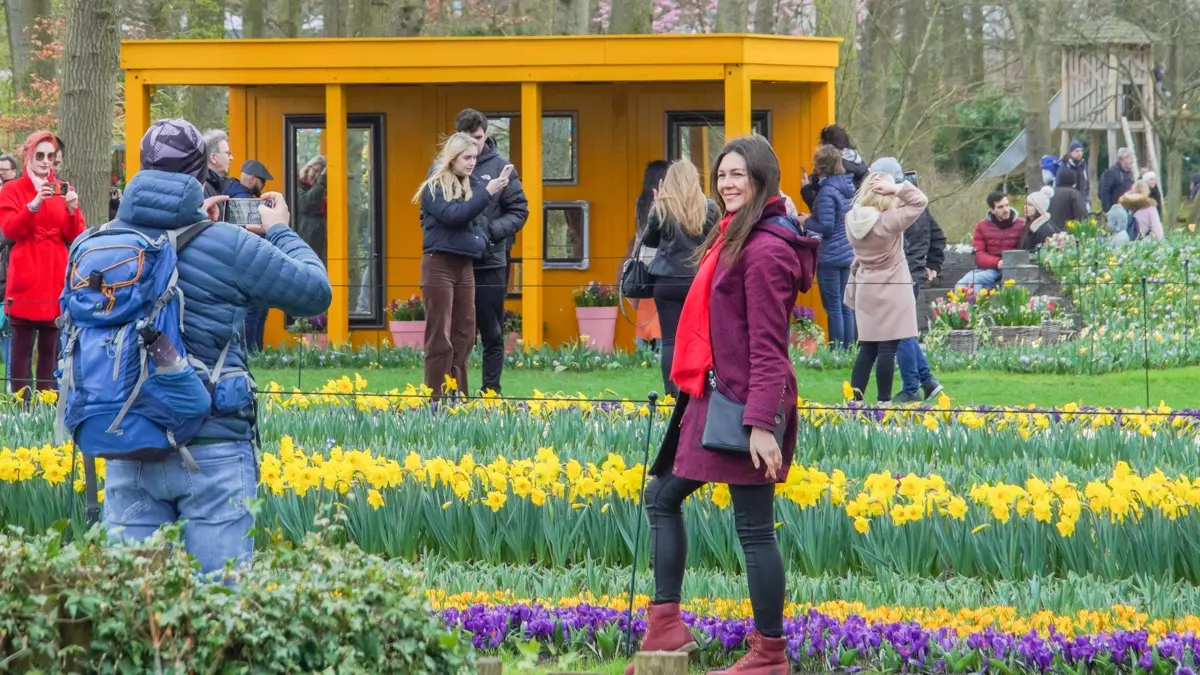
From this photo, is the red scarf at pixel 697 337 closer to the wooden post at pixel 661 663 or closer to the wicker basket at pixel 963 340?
the wooden post at pixel 661 663

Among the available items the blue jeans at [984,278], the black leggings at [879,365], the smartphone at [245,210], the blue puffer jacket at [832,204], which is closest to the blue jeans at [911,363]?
the black leggings at [879,365]

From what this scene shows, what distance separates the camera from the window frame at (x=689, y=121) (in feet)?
53.4

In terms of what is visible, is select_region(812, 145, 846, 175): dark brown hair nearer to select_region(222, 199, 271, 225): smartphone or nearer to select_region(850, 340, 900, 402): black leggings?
select_region(850, 340, 900, 402): black leggings

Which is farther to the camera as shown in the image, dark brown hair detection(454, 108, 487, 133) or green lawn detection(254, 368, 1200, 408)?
green lawn detection(254, 368, 1200, 408)

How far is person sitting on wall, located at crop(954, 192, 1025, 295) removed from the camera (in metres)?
18.0

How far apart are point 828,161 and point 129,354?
9.62 m

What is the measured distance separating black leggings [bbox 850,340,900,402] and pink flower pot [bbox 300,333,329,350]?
20.2 ft

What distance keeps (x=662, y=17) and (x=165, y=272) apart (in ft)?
91.8

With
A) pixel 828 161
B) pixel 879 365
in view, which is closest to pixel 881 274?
pixel 879 365

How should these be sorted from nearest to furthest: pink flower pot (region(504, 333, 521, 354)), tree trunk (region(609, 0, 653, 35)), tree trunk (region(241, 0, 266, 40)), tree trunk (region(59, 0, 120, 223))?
tree trunk (region(59, 0, 120, 223))
pink flower pot (region(504, 333, 521, 354))
tree trunk (region(609, 0, 653, 35))
tree trunk (region(241, 0, 266, 40))

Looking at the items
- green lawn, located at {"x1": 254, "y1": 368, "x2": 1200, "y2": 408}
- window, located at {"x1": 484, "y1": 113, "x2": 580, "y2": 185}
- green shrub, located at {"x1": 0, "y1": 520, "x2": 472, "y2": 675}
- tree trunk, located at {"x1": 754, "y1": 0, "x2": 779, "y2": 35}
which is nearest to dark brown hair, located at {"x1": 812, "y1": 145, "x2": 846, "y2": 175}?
green lawn, located at {"x1": 254, "y1": 368, "x2": 1200, "y2": 408}

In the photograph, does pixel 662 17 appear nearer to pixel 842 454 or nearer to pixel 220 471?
pixel 842 454

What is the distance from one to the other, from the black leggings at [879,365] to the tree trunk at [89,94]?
5.93 m

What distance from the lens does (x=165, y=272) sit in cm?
459
